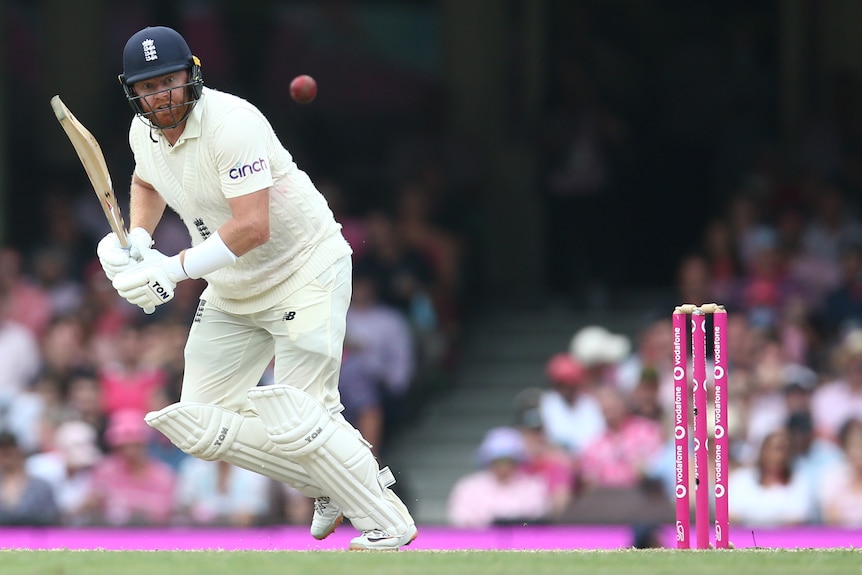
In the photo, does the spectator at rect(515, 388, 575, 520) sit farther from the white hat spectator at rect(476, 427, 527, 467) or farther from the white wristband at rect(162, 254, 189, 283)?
the white wristband at rect(162, 254, 189, 283)

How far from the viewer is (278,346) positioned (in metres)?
5.36

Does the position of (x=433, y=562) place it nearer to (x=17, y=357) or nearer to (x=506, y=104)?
(x=17, y=357)

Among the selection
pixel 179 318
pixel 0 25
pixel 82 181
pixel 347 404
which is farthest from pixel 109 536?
pixel 0 25

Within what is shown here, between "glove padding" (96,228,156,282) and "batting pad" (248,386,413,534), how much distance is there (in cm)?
58

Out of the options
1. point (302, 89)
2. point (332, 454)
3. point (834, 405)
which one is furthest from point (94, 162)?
point (834, 405)

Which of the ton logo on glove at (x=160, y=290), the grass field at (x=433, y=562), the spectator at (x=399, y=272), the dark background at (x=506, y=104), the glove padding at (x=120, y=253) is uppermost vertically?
the dark background at (x=506, y=104)

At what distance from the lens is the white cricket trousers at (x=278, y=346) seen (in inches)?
208

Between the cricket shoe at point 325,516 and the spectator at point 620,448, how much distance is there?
9.26 ft

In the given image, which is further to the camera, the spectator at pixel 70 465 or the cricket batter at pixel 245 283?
the spectator at pixel 70 465

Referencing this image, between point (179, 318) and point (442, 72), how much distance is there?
345 centimetres

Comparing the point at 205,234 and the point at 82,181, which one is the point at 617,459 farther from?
the point at 82,181

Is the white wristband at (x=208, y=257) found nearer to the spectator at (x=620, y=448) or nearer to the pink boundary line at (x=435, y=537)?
the pink boundary line at (x=435, y=537)

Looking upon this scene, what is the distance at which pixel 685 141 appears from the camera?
476 inches

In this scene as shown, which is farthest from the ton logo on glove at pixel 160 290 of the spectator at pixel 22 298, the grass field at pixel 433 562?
the spectator at pixel 22 298
